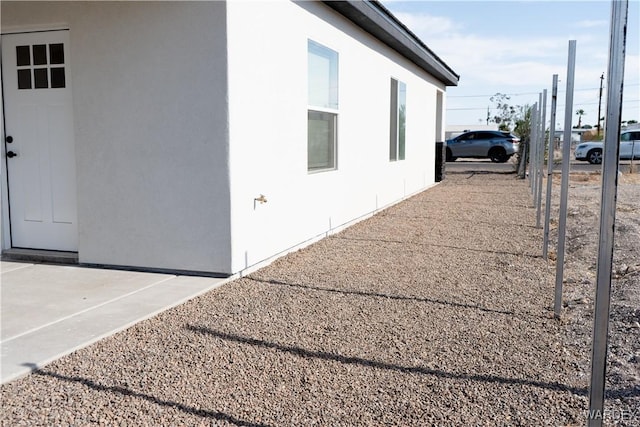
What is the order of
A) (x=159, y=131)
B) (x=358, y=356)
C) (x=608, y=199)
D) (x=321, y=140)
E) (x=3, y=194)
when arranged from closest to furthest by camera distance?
(x=608, y=199) < (x=358, y=356) < (x=159, y=131) < (x=3, y=194) < (x=321, y=140)

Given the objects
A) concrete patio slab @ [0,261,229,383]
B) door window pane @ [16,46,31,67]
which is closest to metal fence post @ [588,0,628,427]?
concrete patio slab @ [0,261,229,383]

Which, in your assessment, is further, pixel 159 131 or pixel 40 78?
pixel 40 78

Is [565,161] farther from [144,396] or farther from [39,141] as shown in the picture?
[39,141]

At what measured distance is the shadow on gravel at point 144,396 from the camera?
2840 mm

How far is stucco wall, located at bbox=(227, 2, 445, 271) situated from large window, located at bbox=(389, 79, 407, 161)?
533 millimetres

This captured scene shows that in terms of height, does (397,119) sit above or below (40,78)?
below

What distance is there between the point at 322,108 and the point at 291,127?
1.05m

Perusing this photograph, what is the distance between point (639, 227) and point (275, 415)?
319 inches

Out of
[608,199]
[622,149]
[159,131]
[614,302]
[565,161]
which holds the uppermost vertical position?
[159,131]

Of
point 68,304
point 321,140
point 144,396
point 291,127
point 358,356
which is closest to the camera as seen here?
point 144,396

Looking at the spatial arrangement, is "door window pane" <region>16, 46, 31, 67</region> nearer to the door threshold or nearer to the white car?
the door threshold

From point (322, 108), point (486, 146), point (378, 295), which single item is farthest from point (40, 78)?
point (486, 146)

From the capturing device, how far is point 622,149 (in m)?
25.3

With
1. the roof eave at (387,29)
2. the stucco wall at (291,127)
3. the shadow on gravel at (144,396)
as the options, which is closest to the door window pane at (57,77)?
the stucco wall at (291,127)
